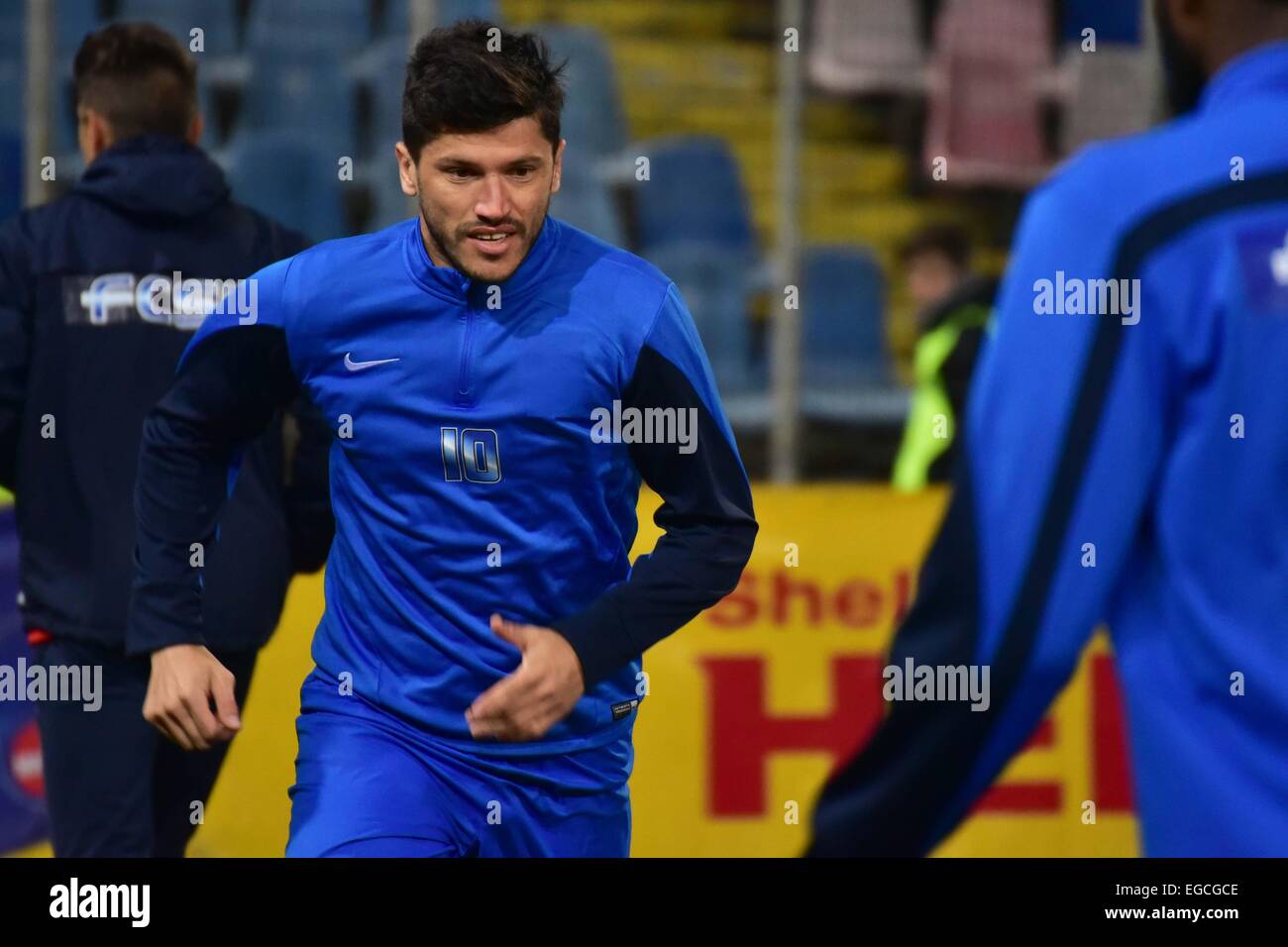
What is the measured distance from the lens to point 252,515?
3.69 meters

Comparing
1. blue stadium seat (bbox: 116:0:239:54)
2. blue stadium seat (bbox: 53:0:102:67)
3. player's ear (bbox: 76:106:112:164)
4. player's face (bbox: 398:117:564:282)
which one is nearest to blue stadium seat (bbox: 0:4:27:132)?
blue stadium seat (bbox: 53:0:102:67)

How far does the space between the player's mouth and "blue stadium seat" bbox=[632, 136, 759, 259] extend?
404 centimetres

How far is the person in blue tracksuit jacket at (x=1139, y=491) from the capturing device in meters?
1.58

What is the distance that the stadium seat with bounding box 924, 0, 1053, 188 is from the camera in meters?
7.61

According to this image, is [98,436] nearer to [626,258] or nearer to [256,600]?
[256,600]

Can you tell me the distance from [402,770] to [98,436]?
47.5 inches

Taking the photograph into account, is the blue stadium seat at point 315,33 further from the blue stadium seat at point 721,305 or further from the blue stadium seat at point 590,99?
the blue stadium seat at point 721,305

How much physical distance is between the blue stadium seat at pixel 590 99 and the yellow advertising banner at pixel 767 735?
7.30ft

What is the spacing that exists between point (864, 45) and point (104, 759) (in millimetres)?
4826

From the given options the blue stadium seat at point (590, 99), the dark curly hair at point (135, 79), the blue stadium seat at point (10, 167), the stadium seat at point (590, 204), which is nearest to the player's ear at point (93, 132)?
the dark curly hair at point (135, 79)

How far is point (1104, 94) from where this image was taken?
747 cm

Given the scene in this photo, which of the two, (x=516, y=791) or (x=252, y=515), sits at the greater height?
(x=252, y=515)

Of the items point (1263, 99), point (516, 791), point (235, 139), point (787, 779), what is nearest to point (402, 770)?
point (516, 791)

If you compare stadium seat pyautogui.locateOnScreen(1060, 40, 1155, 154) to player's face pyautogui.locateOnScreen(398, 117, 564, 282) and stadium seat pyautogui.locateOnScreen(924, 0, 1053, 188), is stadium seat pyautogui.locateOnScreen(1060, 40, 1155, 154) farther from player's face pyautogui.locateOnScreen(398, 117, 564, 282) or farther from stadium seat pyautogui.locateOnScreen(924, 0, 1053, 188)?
player's face pyautogui.locateOnScreen(398, 117, 564, 282)
